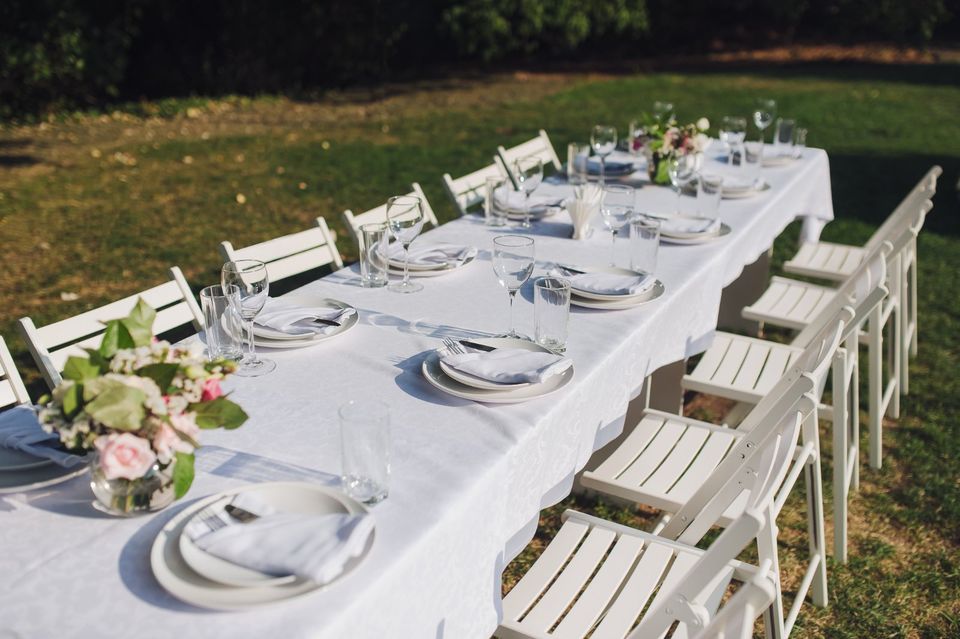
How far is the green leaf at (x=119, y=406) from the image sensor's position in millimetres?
1452

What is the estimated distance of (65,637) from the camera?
4.36 ft

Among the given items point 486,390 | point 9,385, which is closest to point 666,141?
point 486,390

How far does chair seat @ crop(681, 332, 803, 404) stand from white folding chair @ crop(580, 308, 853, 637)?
0.32 meters

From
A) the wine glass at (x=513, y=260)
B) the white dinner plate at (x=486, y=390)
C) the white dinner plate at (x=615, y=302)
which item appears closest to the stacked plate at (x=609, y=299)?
the white dinner plate at (x=615, y=302)

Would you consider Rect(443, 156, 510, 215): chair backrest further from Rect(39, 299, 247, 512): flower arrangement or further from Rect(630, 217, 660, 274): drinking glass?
Rect(39, 299, 247, 512): flower arrangement

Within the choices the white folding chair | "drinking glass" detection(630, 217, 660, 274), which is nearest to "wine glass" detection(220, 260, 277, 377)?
the white folding chair

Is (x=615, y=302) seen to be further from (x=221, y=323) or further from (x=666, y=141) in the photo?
(x=666, y=141)

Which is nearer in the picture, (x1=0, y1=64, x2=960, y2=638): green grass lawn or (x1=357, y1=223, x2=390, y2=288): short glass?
(x1=357, y1=223, x2=390, y2=288): short glass

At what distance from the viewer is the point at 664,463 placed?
8.98 feet

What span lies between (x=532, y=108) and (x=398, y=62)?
3848 millimetres

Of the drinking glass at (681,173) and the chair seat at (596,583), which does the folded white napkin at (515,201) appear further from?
the chair seat at (596,583)

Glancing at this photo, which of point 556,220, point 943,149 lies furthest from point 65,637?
point 943,149

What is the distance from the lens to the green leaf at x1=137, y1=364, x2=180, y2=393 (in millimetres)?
1513

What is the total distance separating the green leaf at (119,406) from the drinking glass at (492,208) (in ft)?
7.41
